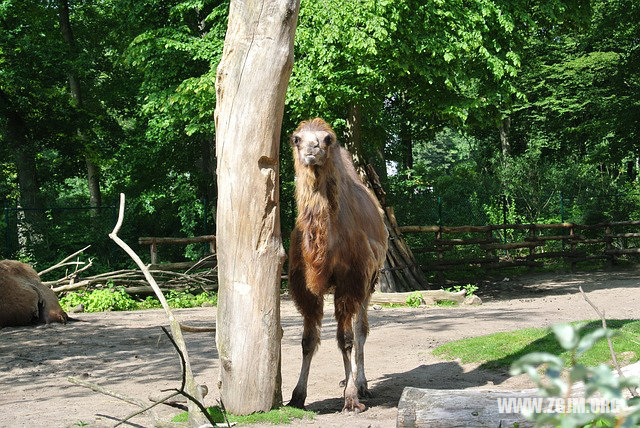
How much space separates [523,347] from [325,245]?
3.04 m

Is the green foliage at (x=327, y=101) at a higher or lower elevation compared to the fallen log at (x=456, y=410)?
higher

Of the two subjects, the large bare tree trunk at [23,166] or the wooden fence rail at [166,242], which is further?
the large bare tree trunk at [23,166]

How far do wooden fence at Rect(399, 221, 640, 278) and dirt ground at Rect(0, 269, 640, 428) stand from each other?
5862mm

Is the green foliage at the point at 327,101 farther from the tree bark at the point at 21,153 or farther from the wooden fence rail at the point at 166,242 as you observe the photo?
the wooden fence rail at the point at 166,242

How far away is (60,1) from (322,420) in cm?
1879

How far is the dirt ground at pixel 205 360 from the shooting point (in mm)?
5859

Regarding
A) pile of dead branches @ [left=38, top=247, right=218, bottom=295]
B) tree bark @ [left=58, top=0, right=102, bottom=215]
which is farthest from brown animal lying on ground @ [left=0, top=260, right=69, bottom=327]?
tree bark @ [left=58, top=0, right=102, bottom=215]

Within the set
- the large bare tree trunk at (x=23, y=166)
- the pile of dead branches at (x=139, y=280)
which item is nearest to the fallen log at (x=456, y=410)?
the pile of dead branches at (x=139, y=280)

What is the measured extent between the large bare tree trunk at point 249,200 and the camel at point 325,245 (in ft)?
1.60

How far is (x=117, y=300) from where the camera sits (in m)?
13.6

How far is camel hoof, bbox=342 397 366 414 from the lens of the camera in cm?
569

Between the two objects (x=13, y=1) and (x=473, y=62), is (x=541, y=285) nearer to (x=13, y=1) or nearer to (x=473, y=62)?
(x=473, y=62)

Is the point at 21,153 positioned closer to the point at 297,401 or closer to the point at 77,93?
the point at 77,93

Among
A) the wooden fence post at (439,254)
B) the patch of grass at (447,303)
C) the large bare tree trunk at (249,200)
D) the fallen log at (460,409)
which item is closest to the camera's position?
the fallen log at (460,409)
